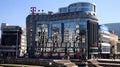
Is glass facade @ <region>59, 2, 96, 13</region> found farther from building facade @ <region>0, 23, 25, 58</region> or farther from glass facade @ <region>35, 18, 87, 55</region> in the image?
building facade @ <region>0, 23, 25, 58</region>

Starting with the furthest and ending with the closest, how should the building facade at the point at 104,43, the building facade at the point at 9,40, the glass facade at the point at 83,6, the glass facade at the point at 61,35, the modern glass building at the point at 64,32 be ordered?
the building facade at the point at 9,40 → the glass facade at the point at 83,6 → the building facade at the point at 104,43 → the glass facade at the point at 61,35 → the modern glass building at the point at 64,32

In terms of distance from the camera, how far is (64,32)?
14112 centimetres

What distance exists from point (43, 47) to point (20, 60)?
179ft

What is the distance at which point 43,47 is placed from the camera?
473 feet

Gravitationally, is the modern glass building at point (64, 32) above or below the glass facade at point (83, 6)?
below

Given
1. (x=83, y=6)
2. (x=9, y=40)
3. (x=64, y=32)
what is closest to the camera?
(x=64, y=32)

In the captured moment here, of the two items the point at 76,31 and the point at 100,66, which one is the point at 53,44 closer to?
the point at 76,31

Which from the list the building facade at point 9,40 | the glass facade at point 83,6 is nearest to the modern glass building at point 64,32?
the glass facade at point 83,6

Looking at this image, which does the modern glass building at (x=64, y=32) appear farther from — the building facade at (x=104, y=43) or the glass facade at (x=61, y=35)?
the building facade at (x=104, y=43)

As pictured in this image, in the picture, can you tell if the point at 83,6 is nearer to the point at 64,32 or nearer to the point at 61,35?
the point at 64,32

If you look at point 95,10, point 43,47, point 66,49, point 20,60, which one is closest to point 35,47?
point 43,47

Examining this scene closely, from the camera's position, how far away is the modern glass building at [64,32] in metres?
133

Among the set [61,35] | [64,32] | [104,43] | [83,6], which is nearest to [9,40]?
[61,35]

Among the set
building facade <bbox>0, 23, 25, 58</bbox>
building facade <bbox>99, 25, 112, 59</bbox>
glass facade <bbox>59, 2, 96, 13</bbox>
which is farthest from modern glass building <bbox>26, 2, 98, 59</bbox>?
building facade <bbox>0, 23, 25, 58</bbox>
